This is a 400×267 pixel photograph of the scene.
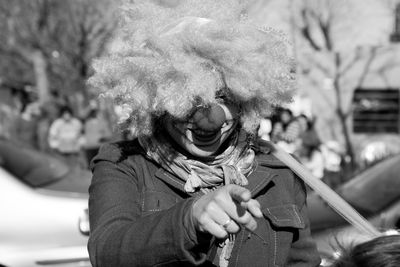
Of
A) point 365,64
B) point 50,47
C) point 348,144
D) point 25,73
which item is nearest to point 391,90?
point 365,64

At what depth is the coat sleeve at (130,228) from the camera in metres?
1.44

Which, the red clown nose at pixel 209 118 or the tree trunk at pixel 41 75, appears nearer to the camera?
the red clown nose at pixel 209 118

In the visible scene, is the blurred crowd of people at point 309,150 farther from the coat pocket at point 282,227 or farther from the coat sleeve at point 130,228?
the coat sleeve at point 130,228

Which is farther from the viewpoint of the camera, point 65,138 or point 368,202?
point 65,138

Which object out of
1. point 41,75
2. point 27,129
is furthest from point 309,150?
point 41,75

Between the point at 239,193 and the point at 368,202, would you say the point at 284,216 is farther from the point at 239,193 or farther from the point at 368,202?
the point at 368,202

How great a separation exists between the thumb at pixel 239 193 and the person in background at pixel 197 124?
37 centimetres

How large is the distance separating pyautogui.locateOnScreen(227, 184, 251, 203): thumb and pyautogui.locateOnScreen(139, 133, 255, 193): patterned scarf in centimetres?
46

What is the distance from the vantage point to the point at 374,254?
71.8 inches

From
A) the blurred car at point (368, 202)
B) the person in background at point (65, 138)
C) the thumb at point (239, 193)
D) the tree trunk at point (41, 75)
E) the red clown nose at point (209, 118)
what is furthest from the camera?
the tree trunk at point (41, 75)

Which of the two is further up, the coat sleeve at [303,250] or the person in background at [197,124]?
the person in background at [197,124]

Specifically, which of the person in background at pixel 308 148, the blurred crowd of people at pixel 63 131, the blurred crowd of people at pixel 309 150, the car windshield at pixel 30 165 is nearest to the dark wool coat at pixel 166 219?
the car windshield at pixel 30 165

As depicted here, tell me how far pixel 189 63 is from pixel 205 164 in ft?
0.89

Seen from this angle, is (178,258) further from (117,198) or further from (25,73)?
(25,73)
